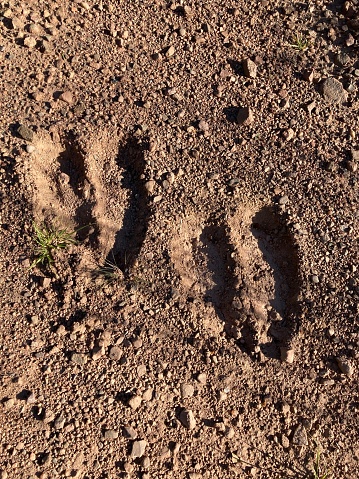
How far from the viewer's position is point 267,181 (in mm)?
2615

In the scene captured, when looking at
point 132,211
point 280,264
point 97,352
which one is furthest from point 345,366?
point 132,211

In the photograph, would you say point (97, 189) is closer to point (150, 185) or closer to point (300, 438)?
point (150, 185)

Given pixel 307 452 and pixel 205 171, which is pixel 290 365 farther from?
pixel 205 171

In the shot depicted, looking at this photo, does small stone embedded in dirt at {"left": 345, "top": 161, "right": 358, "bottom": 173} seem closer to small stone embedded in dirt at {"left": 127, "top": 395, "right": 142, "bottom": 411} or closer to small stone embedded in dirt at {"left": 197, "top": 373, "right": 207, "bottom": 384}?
small stone embedded in dirt at {"left": 197, "top": 373, "right": 207, "bottom": 384}

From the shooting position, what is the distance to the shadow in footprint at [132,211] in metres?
2.50

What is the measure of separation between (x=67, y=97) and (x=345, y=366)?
210 cm

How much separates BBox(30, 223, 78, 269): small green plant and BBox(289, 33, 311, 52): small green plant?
5.63ft

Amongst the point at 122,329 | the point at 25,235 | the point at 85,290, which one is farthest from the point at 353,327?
the point at 25,235

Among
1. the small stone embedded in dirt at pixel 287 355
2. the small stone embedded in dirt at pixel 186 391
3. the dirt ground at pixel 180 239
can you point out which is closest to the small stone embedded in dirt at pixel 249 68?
the dirt ground at pixel 180 239

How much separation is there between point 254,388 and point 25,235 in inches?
57.2

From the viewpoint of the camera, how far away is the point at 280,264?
8.50 ft

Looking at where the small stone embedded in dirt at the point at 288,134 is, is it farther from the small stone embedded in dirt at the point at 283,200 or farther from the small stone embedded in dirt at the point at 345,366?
the small stone embedded in dirt at the point at 345,366

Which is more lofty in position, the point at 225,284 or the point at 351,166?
the point at 351,166

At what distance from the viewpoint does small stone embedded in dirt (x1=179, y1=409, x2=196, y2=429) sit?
2281 millimetres
